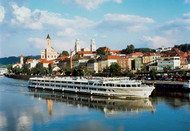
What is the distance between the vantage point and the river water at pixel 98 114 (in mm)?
19719

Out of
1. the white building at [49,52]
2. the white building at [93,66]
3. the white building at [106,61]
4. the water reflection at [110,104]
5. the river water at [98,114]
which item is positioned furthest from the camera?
the white building at [49,52]

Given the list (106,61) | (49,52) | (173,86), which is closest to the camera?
(173,86)

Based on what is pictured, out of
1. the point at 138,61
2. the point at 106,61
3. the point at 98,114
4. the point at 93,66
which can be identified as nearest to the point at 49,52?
the point at 93,66

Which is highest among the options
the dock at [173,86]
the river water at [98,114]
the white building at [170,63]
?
the white building at [170,63]

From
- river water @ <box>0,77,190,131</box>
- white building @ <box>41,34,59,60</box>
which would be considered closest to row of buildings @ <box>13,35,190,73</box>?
white building @ <box>41,34,59,60</box>

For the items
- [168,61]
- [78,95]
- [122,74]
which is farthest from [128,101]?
[168,61]

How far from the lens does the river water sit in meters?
19.7

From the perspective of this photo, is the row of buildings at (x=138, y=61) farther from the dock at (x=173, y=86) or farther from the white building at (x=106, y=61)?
the dock at (x=173, y=86)

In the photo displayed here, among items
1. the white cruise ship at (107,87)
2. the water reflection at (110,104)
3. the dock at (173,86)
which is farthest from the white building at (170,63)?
the water reflection at (110,104)

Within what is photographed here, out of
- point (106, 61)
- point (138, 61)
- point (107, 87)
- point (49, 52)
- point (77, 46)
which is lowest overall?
point (107, 87)

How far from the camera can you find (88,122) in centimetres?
2081

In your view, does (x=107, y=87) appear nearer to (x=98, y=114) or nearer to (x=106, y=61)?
(x=98, y=114)

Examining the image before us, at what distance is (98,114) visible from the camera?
77.6 ft

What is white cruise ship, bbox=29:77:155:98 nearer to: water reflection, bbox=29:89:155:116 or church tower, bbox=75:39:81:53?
water reflection, bbox=29:89:155:116
